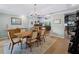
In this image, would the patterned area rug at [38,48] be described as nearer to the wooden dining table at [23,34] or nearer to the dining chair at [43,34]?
the dining chair at [43,34]

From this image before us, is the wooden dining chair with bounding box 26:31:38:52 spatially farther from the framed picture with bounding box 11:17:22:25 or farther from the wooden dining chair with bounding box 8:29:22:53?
the framed picture with bounding box 11:17:22:25

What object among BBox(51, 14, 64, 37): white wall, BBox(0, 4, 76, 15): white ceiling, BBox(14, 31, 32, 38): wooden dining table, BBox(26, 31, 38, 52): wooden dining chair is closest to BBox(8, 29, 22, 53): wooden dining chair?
BBox(14, 31, 32, 38): wooden dining table

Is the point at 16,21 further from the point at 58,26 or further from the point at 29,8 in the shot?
the point at 58,26

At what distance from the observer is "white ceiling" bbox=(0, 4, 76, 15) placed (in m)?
1.86

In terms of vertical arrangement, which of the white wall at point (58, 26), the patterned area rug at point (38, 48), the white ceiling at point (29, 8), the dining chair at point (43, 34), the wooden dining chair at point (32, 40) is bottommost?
the patterned area rug at point (38, 48)

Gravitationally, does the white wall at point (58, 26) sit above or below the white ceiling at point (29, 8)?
below

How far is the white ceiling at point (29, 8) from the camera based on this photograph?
1.86 metres

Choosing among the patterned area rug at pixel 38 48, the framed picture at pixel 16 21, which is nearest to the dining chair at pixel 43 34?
the patterned area rug at pixel 38 48

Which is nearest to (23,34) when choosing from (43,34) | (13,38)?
(13,38)

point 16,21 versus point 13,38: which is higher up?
point 16,21

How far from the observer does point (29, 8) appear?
1911 millimetres

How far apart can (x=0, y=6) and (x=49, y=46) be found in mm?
1318
